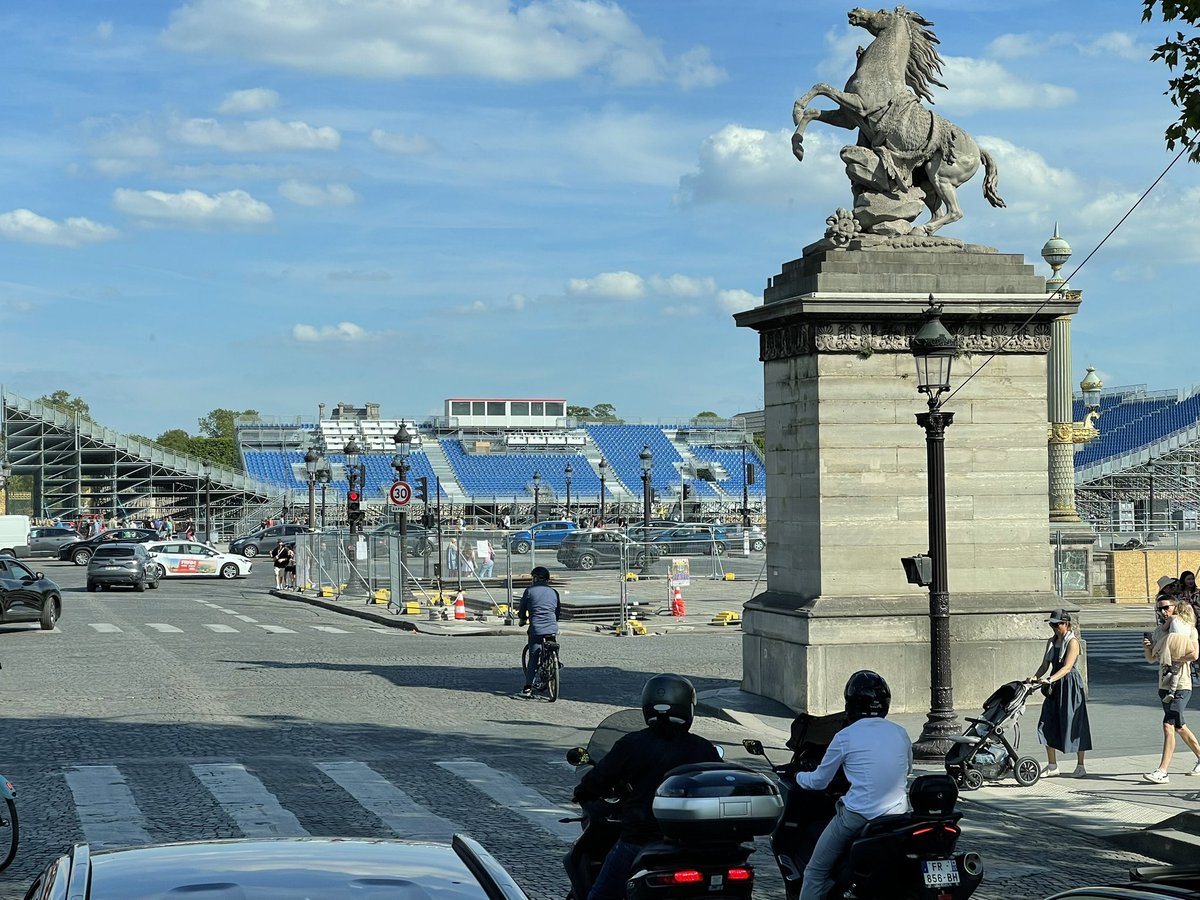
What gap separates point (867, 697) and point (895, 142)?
1248 cm

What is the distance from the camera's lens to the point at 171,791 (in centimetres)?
1280

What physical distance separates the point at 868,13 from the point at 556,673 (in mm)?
9247

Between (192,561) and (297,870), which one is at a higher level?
(297,870)

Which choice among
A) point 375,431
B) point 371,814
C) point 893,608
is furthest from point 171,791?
point 375,431

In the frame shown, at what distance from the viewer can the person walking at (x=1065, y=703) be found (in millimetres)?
13852

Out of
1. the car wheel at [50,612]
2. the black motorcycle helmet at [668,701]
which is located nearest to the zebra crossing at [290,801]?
the black motorcycle helmet at [668,701]

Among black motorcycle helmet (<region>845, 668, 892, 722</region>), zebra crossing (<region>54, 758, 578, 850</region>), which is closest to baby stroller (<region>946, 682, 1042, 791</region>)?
zebra crossing (<region>54, 758, 578, 850</region>)

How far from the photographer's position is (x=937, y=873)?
22.8 feet

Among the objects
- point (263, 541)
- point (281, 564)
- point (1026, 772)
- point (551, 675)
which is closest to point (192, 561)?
point (281, 564)

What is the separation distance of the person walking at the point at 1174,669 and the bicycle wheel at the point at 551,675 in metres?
8.14

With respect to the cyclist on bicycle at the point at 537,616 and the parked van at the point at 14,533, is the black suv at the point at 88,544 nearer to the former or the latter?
the parked van at the point at 14,533

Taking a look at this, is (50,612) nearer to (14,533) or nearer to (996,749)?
(996,749)

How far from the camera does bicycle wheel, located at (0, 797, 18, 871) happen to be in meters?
10.0

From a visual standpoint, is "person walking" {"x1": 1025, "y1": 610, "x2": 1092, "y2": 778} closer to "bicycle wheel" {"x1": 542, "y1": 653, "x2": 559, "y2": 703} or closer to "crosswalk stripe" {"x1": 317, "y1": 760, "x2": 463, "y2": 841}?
"crosswalk stripe" {"x1": 317, "y1": 760, "x2": 463, "y2": 841}
